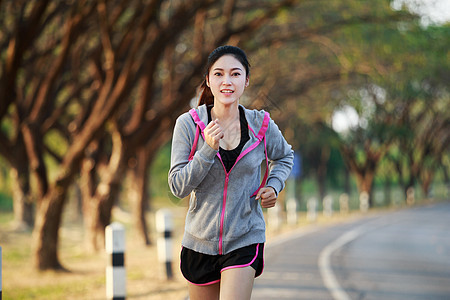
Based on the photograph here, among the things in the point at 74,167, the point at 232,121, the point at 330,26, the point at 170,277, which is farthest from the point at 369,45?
the point at 232,121

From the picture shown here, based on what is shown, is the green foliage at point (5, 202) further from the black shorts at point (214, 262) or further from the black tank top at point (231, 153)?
the black tank top at point (231, 153)

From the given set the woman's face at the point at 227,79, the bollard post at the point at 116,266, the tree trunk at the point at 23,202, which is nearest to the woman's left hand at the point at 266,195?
the woman's face at the point at 227,79

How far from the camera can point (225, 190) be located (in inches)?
139

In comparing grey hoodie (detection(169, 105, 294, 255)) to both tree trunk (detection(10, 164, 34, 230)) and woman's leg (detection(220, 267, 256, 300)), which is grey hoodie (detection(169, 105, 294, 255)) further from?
tree trunk (detection(10, 164, 34, 230))

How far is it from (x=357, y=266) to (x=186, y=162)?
10.3 metres

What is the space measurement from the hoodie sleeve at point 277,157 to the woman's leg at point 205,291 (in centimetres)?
54

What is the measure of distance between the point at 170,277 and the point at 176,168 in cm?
788

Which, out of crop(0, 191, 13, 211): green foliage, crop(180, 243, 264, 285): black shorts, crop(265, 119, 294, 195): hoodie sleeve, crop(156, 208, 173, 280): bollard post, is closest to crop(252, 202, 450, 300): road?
crop(156, 208, 173, 280): bollard post

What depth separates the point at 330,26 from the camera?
Answer: 17.8 meters

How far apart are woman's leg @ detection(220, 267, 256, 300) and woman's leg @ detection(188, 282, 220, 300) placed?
0.14 m

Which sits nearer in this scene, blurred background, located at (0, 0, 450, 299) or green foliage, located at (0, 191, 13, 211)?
blurred background, located at (0, 0, 450, 299)

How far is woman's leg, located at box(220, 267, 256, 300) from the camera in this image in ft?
11.3

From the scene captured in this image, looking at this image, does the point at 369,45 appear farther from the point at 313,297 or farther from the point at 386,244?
the point at 313,297

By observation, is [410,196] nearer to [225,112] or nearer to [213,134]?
[225,112]
